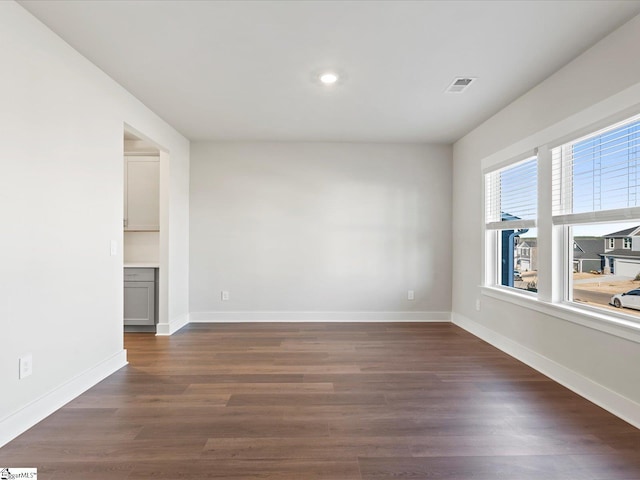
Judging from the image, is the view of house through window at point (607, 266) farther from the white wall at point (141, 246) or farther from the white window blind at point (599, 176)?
the white wall at point (141, 246)

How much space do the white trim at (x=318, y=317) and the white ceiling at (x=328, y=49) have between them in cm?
272

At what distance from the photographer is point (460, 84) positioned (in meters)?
3.17

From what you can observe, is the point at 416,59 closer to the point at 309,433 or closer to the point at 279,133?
the point at 279,133

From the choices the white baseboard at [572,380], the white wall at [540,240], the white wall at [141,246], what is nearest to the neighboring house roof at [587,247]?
the white wall at [540,240]

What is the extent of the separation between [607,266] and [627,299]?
28cm

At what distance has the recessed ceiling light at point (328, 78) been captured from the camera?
2986 mm

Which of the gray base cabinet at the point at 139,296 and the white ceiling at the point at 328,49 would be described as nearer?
the white ceiling at the point at 328,49

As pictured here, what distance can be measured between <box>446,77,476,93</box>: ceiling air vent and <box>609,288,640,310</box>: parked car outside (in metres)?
2.03

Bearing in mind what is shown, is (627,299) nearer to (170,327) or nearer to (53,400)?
(53,400)

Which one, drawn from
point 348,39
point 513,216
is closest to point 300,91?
point 348,39

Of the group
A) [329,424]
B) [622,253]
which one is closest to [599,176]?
[622,253]

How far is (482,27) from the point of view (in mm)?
2326

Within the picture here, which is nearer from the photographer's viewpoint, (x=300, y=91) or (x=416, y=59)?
(x=416, y=59)

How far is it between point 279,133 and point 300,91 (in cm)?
137
